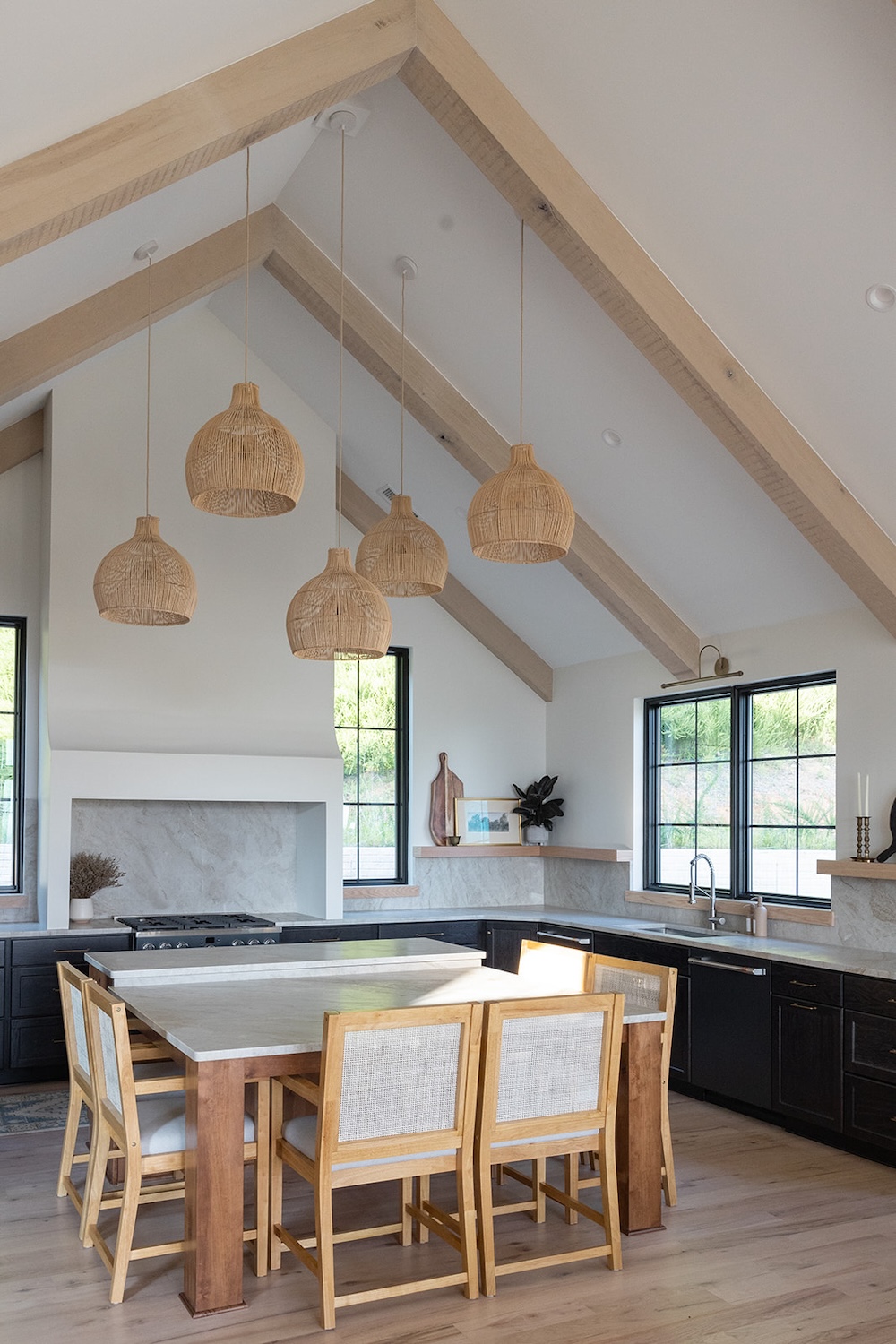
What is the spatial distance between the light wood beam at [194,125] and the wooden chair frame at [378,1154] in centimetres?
276

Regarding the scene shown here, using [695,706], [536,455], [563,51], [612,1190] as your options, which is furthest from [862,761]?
[563,51]

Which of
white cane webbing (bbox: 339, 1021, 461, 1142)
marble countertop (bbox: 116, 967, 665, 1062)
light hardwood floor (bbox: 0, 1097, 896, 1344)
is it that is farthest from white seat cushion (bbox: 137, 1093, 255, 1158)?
white cane webbing (bbox: 339, 1021, 461, 1142)

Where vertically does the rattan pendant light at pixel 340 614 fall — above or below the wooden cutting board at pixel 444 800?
above

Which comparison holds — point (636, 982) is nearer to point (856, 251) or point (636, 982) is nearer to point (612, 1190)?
point (612, 1190)

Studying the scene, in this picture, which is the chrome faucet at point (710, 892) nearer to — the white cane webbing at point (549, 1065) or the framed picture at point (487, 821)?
the framed picture at point (487, 821)

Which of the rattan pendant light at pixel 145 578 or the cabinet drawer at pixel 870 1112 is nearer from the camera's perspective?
the rattan pendant light at pixel 145 578

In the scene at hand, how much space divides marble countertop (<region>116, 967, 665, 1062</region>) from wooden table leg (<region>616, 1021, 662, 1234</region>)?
0.34 feet

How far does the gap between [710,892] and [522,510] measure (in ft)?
12.7

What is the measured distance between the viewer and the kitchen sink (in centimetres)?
662

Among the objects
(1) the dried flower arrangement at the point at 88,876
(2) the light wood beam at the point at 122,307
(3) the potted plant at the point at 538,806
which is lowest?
(1) the dried flower arrangement at the point at 88,876

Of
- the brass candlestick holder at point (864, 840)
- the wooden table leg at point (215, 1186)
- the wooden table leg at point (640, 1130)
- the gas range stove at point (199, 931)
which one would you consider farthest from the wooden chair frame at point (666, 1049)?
the gas range stove at point (199, 931)

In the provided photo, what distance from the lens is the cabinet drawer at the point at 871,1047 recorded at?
5094 millimetres

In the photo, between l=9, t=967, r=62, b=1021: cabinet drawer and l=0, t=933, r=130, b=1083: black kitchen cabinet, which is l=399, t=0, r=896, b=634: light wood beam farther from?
l=9, t=967, r=62, b=1021: cabinet drawer

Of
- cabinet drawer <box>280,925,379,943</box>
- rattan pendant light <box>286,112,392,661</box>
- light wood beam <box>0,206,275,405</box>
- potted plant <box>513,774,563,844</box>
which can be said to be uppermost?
light wood beam <box>0,206,275,405</box>
